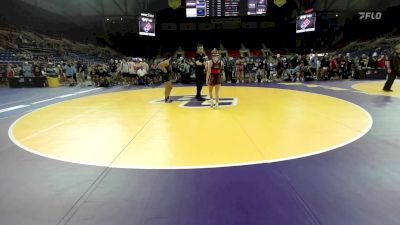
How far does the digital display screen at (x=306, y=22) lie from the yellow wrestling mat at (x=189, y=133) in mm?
20723

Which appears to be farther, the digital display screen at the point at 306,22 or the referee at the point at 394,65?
the digital display screen at the point at 306,22

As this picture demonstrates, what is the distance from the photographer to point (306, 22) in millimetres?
27344

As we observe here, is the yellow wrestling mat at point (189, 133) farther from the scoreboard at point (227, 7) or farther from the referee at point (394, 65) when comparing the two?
the scoreboard at point (227, 7)

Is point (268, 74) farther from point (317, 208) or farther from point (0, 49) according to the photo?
point (0, 49)

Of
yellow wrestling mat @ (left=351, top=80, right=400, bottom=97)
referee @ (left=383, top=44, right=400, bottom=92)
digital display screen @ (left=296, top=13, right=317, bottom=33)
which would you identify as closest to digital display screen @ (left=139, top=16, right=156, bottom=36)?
digital display screen @ (left=296, top=13, right=317, bottom=33)

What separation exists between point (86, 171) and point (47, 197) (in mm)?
699

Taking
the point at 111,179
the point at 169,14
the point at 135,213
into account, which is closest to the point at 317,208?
the point at 135,213

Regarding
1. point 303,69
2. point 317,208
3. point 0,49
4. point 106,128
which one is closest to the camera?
point 317,208

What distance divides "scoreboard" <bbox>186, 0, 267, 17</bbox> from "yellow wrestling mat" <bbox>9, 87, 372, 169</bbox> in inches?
585

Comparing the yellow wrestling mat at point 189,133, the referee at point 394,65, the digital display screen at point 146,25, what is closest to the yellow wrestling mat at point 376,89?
the referee at point 394,65

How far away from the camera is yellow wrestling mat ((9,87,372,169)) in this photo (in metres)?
4.22

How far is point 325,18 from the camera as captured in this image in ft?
106

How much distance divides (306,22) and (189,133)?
83.6 ft

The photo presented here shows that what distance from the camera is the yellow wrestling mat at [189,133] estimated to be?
4.22 m
